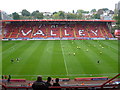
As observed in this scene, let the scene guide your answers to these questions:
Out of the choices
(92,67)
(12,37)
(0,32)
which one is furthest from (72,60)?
(0,32)

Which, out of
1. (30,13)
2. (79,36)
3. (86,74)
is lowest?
(86,74)

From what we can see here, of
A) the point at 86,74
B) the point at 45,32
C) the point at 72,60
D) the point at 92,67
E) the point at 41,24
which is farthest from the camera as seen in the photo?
the point at 41,24

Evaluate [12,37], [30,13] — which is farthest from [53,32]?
[30,13]

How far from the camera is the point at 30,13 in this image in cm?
12206

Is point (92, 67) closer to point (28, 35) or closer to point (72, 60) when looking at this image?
point (72, 60)

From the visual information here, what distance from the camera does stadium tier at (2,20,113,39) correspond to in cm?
5244

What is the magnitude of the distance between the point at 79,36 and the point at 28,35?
Answer: 56.4ft

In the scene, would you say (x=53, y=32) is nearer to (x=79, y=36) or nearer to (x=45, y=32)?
(x=45, y=32)

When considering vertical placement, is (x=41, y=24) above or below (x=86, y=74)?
above

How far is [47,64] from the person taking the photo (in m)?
22.2

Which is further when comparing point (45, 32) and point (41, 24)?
point (41, 24)

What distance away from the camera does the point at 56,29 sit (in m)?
56.3

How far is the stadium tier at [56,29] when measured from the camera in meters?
52.4

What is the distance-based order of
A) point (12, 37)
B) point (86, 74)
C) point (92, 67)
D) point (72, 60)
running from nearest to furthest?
point (86, 74), point (92, 67), point (72, 60), point (12, 37)
